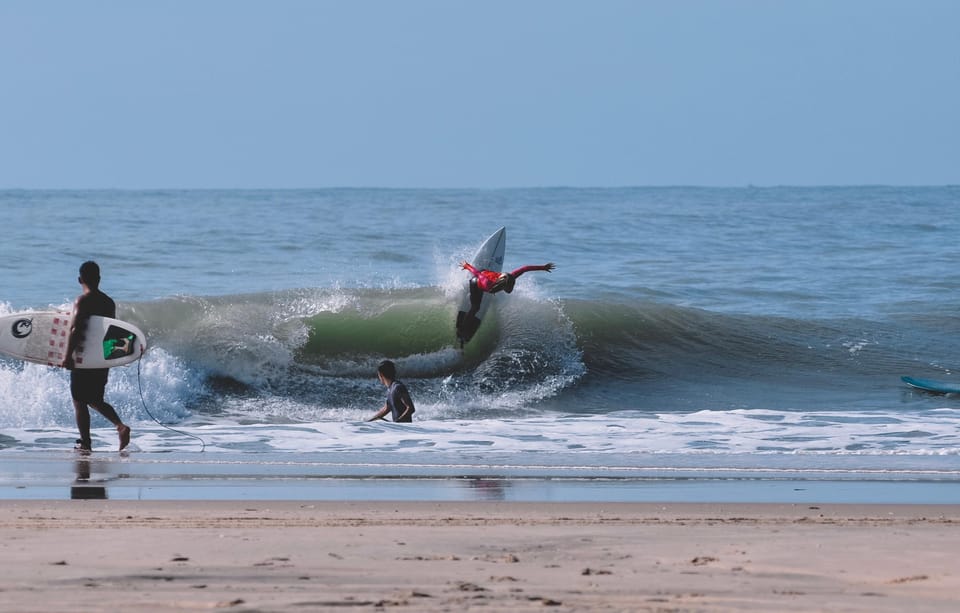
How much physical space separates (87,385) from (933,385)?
30.0ft

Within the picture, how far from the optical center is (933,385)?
13.0 meters

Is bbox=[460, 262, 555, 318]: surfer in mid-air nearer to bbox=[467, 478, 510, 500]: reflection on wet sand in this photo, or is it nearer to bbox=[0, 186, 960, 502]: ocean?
bbox=[0, 186, 960, 502]: ocean

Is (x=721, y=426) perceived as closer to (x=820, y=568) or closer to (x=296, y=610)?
(x=820, y=568)

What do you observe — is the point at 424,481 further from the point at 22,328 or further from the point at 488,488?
the point at 22,328

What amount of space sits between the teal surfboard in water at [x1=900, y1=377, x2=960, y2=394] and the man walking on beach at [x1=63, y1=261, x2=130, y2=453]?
347 inches

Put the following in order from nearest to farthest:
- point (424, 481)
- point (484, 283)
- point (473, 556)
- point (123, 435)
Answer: point (473, 556) < point (424, 481) < point (123, 435) < point (484, 283)

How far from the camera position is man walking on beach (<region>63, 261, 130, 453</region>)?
8586mm

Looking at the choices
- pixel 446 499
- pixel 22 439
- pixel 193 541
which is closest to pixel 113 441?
pixel 22 439

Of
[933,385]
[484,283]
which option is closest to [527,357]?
[484,283]

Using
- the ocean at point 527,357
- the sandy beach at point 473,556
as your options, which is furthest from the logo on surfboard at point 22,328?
the sandy beach at point 473,556

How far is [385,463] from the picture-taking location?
787cm

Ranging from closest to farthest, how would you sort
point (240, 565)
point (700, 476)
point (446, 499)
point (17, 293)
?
1. point (240, 565)
2. point (446, 499)
3. point (700, 476)
4. point (17, 293)

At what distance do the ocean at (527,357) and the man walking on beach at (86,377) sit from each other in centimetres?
26

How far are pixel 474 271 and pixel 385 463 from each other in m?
5.63
